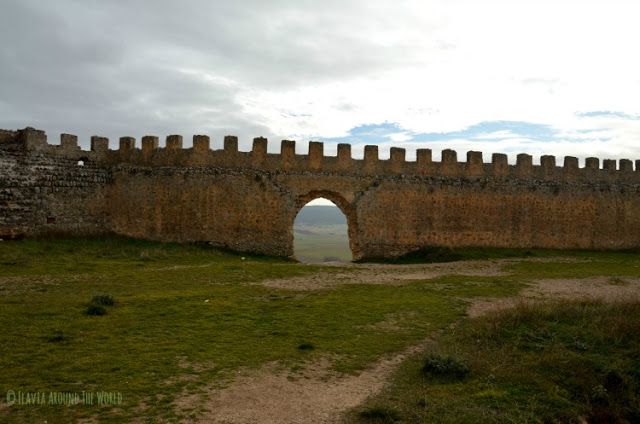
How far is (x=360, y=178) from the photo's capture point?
25.1 meters

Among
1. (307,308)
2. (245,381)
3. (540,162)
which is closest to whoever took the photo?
(245,381)

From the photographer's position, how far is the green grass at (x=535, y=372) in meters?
7.37

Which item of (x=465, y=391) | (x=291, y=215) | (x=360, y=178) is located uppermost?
(x=360, y=178)

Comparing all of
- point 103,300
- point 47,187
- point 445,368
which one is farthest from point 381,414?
point 47,187

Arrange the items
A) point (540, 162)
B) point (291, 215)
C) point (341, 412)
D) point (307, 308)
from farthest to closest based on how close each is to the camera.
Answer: point (540, 162) → point (291, 215) → point (307, 308) → point (341, 412)

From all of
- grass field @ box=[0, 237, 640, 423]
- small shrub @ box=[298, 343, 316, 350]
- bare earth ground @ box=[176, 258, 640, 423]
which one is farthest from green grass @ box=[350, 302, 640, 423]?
small shrub @ box=[298, 343, 316, 350]

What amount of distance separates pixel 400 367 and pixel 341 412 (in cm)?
Answer: 209

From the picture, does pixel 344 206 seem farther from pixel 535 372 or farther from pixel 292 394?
pixel 292 394

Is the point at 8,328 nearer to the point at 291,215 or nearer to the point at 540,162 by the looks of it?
the point at 291,215

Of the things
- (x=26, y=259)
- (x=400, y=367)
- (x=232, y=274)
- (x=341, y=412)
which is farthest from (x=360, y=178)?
(x=341, y=412)

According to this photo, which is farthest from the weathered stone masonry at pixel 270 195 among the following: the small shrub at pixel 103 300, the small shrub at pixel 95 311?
the small shrub at pixel 95 311

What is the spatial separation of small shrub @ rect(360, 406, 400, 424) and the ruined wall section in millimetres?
18594

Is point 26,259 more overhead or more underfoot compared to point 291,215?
more underfoot

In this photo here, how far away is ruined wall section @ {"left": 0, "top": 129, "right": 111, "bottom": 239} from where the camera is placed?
20453mm
